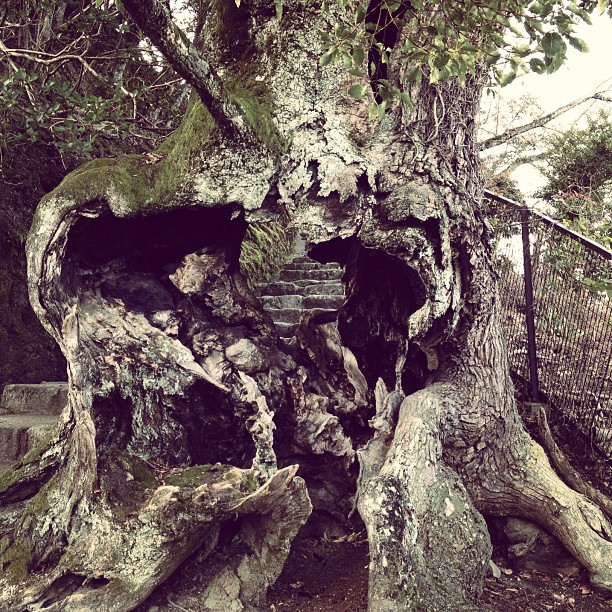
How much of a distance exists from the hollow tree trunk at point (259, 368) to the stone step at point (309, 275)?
5.17m

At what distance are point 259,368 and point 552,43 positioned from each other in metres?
2.20

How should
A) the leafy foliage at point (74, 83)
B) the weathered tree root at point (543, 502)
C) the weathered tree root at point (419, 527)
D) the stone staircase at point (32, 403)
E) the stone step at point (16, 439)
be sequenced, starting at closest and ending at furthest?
the weathered tree root at point (419, 527)
the weathered tree root at point (543, 502)
the leafy foliage at point (74, 83)
the stone step at point (16, 439)
the stone staircase at point (32, 403)

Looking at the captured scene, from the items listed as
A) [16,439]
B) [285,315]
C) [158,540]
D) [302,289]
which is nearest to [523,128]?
[302,289]

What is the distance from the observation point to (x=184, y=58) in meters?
2.58

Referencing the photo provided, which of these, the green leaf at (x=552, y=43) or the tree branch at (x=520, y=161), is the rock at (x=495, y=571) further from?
the tree branch at (x=520, y=161)

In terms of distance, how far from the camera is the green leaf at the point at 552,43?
2133 mm

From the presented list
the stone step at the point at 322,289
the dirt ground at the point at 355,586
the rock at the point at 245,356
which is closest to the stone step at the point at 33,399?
the rock at the point at 245,356

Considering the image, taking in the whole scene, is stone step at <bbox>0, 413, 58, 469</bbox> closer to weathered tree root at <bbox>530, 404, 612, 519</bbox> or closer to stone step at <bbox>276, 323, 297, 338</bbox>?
stone step at <bbox>276, 323, 297, 338</bbox>

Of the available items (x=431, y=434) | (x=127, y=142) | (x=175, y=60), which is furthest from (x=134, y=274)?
(x=127, y=142)

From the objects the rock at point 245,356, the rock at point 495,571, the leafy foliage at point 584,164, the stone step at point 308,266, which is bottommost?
the rock at point 495,571

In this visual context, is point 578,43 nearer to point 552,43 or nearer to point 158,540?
point 552,43

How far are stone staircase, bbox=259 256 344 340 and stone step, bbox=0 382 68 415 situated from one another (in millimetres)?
2409

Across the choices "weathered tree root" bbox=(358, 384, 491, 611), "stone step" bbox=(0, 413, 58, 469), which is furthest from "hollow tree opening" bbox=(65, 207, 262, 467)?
"stone step" bbox=(0, 413, 58, 469)

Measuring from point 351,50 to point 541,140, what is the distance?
12.2 m
